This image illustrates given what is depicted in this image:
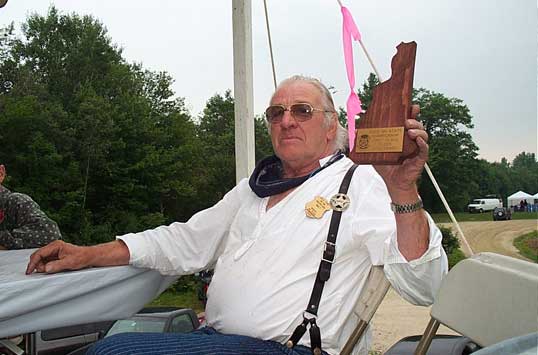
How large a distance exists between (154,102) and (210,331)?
18335mm

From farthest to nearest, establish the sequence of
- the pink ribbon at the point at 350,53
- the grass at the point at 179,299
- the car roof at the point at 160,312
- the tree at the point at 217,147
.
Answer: the tree at the point at 217,147
the grass at the point at 179,299
the car roof at the point at 160,312
the pink ribbon at the point at 350,53

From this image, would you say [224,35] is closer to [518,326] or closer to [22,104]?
[518,326]

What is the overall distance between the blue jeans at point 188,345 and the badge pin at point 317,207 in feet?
1.32

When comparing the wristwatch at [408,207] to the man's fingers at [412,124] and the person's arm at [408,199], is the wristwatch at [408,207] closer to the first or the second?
the person's arm at [408,199]

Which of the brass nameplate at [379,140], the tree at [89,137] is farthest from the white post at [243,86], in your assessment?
the tree at [89,137]

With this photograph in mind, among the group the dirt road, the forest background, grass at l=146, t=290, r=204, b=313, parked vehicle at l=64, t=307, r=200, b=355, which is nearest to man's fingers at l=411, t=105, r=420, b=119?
parked vehicle at l=64, t=307, r=200, b=355

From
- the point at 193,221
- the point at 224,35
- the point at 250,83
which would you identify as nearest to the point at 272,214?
the point at 193,221

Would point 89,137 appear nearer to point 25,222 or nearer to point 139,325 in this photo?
point 139,325

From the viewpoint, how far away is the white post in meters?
3.08

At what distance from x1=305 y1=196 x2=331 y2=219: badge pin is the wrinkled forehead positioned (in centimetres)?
38

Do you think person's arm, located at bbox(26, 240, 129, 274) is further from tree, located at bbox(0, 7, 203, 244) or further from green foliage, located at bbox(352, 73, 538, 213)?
tree, located at bbox(0, 7, 203, 244)

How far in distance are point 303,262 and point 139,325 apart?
244cm

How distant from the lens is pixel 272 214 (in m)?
1.78

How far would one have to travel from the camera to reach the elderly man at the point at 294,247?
1.47 meters
